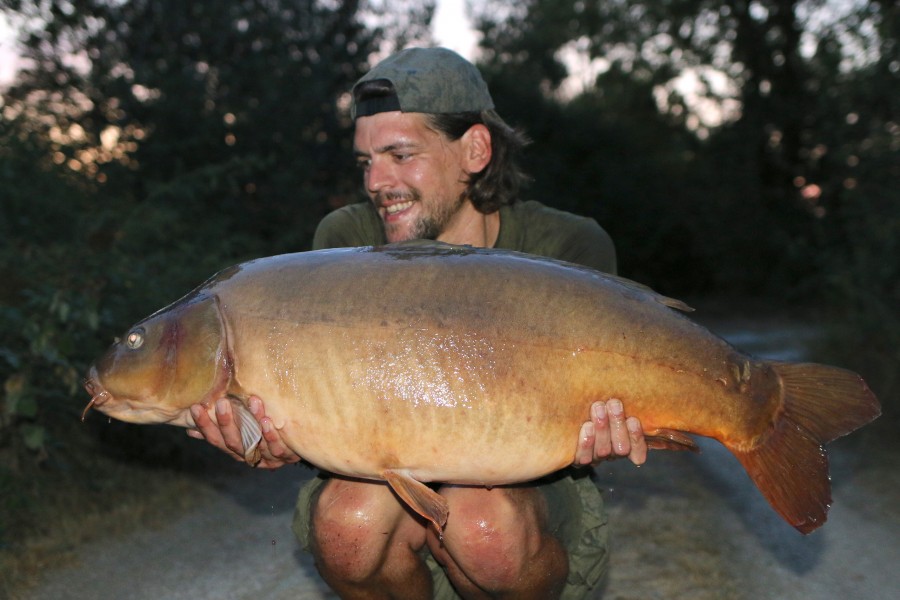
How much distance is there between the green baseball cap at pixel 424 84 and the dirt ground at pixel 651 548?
1.47m

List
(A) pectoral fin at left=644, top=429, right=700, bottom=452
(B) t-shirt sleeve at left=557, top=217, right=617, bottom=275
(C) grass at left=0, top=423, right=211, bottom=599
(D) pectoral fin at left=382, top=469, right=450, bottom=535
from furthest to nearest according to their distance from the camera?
(C) grass at left=0, top=423, right=211, bottom=599 < (B) t-shirt sleeve at left=557, top=217, right=617, bottom=275 < (A) pectoral fin at left=644, top=429, right=700, bottom=452 < (D) pectoral fin at left=382, top=469, right=450, bottom=535

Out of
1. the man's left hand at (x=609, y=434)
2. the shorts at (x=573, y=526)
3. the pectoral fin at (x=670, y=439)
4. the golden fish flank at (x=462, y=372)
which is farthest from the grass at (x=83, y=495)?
the pectoral fin at (x=670, y=439)

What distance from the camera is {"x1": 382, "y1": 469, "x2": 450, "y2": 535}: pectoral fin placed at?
1.87 meters

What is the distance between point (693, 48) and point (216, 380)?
1593cm

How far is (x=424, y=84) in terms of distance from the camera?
2689 mm

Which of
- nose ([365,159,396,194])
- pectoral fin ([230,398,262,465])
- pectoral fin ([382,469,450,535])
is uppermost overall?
nose ([365,159,396,194])

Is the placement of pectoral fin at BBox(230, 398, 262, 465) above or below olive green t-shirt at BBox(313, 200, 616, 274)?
below

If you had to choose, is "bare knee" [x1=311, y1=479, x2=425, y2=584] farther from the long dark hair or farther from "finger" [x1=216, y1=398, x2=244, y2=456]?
the long dark hair

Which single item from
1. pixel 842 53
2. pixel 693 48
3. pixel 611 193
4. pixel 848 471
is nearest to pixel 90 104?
pixel 848 471

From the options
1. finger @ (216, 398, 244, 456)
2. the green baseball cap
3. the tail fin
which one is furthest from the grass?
the tail fin

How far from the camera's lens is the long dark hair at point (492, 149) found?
2.71 meters

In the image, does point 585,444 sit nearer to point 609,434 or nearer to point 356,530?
point 609,434

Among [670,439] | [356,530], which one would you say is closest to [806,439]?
[670,439]

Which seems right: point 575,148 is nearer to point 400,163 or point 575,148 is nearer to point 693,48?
point 693,48
